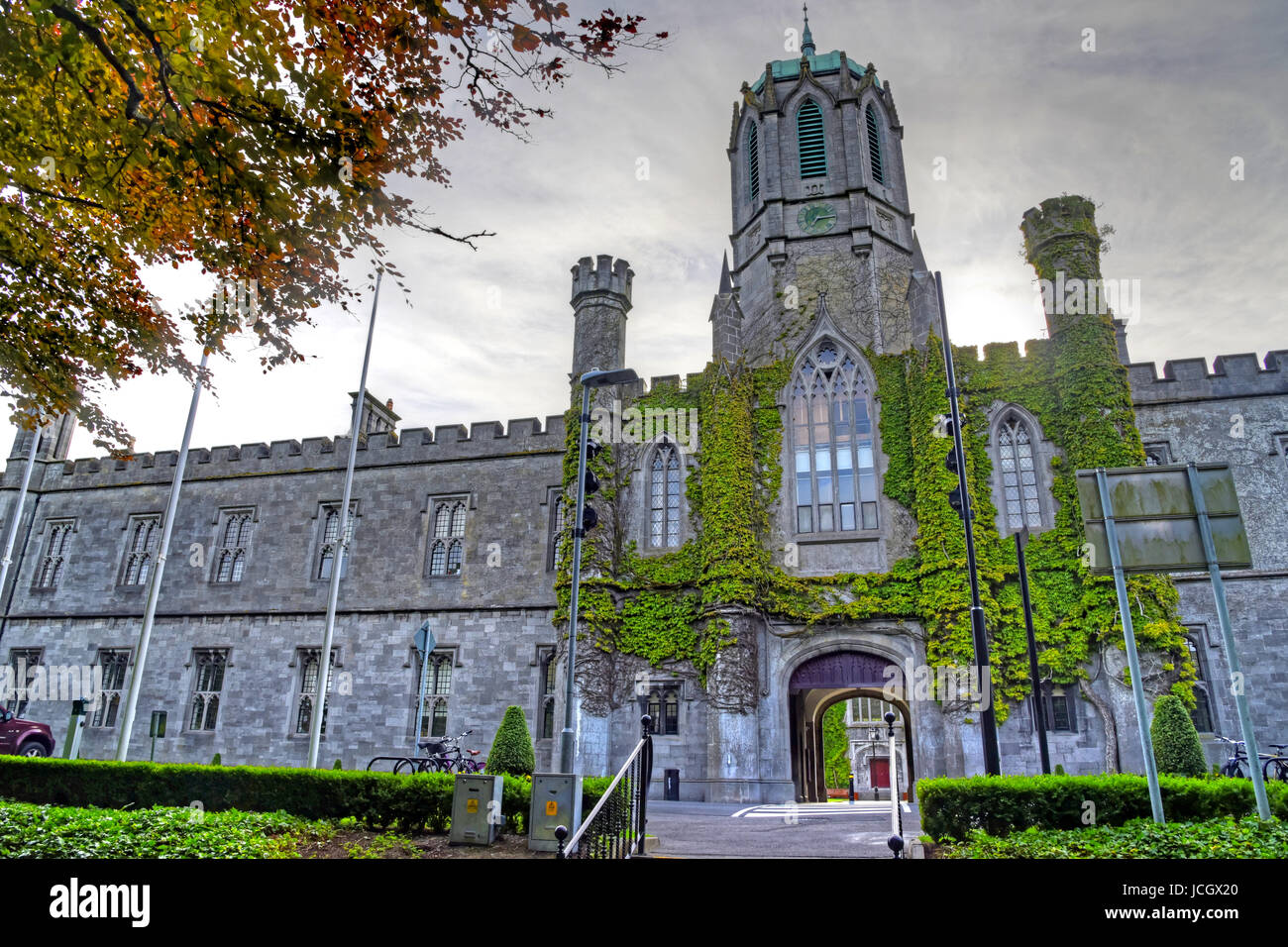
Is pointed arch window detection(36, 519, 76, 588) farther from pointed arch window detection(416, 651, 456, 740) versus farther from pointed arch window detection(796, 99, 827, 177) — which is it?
pointed arch window detection(796, 99, 827, 177)

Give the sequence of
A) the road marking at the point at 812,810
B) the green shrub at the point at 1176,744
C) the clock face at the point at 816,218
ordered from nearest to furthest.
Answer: the green shrub at the point at 1176,744
the road marking at the point at 812,810
the clock face at the point at 816,218

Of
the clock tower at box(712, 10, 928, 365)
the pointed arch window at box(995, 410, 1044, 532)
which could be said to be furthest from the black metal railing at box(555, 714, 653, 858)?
the clock tower at box(712, 10, 928, 365)

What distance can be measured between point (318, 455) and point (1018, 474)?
20.8 metres

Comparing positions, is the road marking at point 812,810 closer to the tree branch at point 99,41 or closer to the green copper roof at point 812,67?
the tree branch at point 99,41

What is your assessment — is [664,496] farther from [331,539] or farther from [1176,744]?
[1176,744]

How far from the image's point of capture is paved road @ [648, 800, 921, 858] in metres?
8.86

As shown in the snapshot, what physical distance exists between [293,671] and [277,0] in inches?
847

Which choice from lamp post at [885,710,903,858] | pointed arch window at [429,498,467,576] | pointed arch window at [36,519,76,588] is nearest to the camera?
lamp post at [885,710,903,858]

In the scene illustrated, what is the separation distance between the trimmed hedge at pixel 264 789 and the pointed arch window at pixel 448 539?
12.1 m

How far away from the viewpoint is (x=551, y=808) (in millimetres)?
8914

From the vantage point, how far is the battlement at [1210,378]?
1922 cm

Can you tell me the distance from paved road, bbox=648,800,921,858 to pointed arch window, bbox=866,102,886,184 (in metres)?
17.6

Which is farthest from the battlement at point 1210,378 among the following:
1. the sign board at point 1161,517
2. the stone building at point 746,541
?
the sign board at point 1161,517
